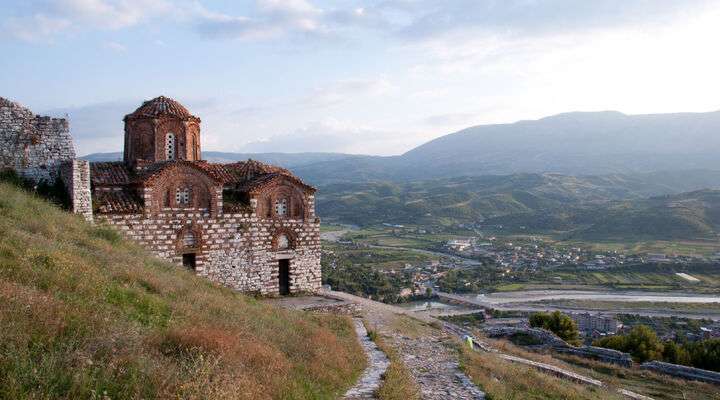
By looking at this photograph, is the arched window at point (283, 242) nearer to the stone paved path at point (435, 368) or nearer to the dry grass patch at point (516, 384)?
the stone paved path at point (435, 368)

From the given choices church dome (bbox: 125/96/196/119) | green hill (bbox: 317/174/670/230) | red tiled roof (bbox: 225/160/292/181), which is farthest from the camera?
green hill (bbox: 317/174/670/230)

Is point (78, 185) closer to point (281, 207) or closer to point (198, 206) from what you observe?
point (198, 206)

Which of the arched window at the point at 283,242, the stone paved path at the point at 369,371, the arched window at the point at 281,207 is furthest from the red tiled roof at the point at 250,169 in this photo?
the stone paved path at the point at 369,371

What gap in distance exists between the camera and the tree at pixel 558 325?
2455 centimetres

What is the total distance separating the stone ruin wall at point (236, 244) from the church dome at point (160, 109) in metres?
3.82

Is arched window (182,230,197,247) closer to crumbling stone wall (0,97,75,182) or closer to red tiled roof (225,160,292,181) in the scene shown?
red tiled roof (225,160,292,181)

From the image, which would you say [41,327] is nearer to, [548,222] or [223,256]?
[223,256]

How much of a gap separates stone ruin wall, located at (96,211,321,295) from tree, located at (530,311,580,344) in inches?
450

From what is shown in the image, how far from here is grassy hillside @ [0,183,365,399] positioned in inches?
210

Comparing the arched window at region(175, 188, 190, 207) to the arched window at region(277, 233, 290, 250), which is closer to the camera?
the arched window at region(175, 188, 190, 207)

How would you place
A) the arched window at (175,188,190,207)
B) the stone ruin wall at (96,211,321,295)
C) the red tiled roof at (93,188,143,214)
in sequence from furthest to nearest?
the arched window at (175,188,190,207) < the stone ruin wall at (96,211,321,295) < the red tiled roof at (93,188,143,214)

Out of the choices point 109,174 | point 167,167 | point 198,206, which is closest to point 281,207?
point 198,206

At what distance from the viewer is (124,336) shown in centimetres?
636

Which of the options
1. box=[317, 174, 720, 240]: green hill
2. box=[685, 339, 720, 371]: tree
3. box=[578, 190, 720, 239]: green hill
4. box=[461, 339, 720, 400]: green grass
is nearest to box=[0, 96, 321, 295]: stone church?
box=[461, 339, 720, 400]: green grass
